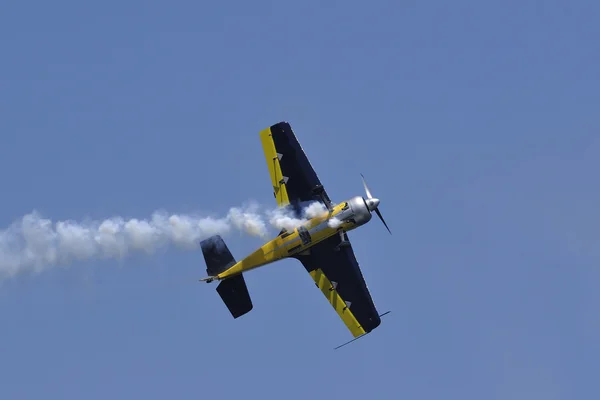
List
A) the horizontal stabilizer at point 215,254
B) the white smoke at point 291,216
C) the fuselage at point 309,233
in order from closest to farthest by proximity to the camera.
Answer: the fuselage at point 309,233 < the white smoke at point 291,216 < the horizontal stabilizer at point 215,254

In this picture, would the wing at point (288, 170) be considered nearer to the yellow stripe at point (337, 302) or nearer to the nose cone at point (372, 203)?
the nose cone at point (372, 203)

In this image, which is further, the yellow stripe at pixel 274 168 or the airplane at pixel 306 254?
the yellow stripe at pixel 274 168

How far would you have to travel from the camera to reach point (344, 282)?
55469mm

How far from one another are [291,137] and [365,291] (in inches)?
348

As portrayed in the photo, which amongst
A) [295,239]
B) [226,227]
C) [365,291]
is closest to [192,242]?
[226,227]

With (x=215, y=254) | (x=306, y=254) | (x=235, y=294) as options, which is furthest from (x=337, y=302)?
(x=215, y=254)

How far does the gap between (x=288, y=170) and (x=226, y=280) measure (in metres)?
6.48

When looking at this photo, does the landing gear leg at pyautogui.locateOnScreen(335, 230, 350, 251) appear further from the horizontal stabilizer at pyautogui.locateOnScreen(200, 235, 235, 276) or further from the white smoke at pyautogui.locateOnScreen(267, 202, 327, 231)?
the horizontal stabilizer at pyautogui.locateOnScreen(200, 235, 235, 276)

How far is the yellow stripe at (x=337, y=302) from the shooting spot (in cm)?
5516

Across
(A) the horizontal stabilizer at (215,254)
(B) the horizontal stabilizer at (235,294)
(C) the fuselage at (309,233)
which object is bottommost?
(B) the horizontal stabilizer at (235,294)

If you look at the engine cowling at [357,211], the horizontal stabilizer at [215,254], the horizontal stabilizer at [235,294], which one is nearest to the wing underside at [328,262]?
the engine cowling at [357,211]

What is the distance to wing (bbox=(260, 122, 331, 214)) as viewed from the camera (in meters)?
55.2

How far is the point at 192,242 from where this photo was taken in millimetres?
55250

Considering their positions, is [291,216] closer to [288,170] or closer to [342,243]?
[288,170]
